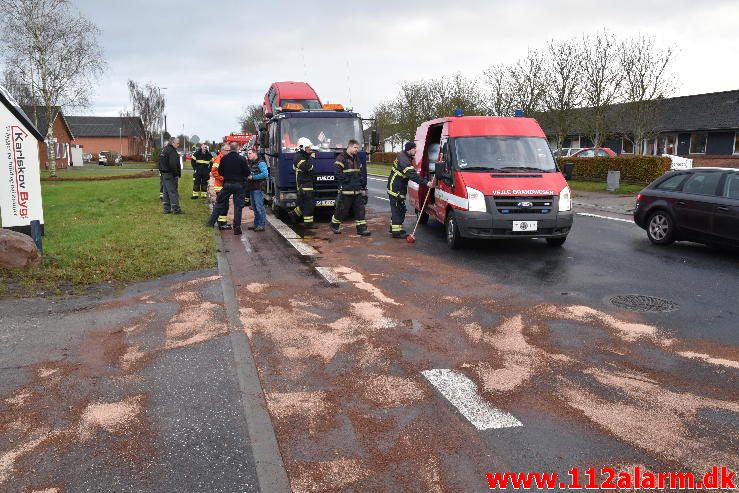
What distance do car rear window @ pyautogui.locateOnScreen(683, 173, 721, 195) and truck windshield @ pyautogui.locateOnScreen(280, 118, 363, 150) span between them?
7352mm

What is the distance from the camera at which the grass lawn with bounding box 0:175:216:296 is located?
793cm

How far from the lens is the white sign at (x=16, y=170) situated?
32.1ft

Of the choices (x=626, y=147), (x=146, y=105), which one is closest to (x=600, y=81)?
(x=626, y=147)

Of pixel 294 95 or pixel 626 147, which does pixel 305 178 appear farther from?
pixel 626 147

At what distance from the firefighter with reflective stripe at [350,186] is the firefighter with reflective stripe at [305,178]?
827mm

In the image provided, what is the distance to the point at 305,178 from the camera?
41.8 ft

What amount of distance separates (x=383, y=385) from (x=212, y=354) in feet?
5.46

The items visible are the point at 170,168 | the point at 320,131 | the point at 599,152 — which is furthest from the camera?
the point at 599,152

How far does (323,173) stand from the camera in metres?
13.7

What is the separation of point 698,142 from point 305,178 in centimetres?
3551

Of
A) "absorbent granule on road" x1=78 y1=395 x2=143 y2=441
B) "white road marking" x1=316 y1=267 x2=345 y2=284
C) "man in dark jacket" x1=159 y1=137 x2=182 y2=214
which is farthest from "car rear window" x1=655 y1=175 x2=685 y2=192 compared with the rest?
"man in dark jacket" x1=159 y1=137 x2=182 y2=214

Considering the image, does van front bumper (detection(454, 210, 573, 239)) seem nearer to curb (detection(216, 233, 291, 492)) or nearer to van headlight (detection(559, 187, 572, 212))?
van headlight (detection(559, 187, 572, 212))

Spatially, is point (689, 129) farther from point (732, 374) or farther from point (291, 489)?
point (291, 489)

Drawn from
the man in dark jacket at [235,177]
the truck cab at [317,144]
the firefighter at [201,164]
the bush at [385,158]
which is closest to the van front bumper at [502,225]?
the truck cab at [317,144]
